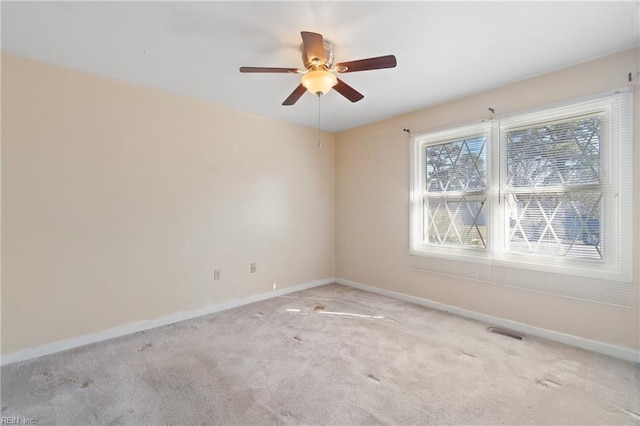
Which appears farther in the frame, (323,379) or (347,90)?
(347,90)

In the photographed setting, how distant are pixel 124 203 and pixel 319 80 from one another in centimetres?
219

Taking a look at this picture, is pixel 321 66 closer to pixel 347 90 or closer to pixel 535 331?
pixel 347 90

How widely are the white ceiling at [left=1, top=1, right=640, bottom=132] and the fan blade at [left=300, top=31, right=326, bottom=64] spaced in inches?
7.8

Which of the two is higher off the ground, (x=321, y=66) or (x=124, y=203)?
(x=321, y=66)

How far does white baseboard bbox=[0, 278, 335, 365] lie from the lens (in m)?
2.29

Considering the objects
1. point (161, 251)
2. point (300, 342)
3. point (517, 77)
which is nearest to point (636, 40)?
point (517, 77)

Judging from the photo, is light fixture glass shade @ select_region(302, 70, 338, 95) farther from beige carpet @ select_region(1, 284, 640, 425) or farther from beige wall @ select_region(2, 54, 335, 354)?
beige carpet @ select_region(1, 284, 640, 425)

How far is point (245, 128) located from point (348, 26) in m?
2.04

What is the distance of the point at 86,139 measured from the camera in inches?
101

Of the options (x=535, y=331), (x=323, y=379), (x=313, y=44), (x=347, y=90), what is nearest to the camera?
(x=313, y=44)

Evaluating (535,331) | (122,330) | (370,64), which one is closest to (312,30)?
Result: (370,64)

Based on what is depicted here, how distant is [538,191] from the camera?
271 cm

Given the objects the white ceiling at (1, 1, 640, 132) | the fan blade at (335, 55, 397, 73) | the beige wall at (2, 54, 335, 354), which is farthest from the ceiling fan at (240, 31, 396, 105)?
the beige wall at (2, 54, 335, 354)

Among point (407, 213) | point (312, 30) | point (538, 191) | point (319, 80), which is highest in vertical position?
point (312, 30)
